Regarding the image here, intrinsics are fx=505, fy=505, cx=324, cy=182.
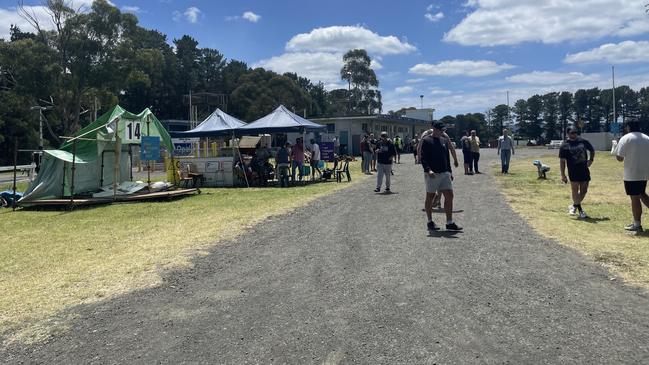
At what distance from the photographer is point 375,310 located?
477 centimetres

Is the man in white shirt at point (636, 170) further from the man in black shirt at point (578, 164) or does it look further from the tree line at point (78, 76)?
the tree line at point (78, 76)

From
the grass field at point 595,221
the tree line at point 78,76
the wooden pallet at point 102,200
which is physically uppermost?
the tree line at point 78,76

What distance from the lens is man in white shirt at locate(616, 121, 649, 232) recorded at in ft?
26.3

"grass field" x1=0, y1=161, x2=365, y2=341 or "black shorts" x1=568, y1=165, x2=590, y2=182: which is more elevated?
"black shorts" x1=568, y1=165, x2=590, y2=182

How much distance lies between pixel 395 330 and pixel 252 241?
4524 mm

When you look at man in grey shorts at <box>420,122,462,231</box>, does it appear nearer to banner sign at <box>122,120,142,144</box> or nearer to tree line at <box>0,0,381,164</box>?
banner sign at <box>122,120,142,144</box>

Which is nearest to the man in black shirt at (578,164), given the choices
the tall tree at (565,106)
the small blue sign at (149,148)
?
the small blue sign at (149,148)

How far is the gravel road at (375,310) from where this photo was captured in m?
3.93

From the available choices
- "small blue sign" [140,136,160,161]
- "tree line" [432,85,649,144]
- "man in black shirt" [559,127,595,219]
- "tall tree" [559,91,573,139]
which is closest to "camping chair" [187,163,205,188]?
"small blue sign" [140,136,160,161]

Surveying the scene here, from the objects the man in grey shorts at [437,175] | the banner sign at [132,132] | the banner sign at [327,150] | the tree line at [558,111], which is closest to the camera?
the man in grey shorts at [437,175]

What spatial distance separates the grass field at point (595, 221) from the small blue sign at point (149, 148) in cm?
1050

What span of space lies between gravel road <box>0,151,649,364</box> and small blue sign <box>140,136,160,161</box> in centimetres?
893

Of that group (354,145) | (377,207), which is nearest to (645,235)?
(377,207)

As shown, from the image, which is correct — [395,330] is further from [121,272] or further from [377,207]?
[377,207]
